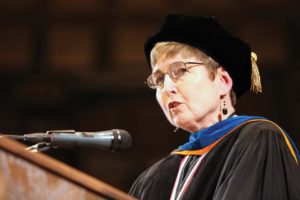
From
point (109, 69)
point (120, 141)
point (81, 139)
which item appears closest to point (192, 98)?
point (120, 141)

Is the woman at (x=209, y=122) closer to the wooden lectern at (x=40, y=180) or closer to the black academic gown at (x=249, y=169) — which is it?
the black academic gown at (x=249, y=169)

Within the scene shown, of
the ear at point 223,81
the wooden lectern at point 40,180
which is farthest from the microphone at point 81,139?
the wooden lectern at point 40,180

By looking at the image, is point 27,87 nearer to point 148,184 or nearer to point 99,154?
point 99,154

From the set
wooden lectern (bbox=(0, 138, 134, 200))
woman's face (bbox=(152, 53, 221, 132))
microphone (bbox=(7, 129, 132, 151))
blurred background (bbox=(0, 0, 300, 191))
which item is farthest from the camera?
blurred background (bbox=(0, 0, 300, 191))

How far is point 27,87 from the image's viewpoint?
4762mm

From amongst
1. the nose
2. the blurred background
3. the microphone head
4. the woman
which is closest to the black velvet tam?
the woman

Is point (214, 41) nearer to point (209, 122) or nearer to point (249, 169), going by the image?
point (209, 122)

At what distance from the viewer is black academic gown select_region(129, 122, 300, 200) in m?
1.66

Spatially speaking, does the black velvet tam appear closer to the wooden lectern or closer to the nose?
the nose

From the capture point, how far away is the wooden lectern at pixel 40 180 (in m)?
0.97

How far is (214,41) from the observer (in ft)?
6.77

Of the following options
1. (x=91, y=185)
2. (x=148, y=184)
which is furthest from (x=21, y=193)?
(x=148, y=184)

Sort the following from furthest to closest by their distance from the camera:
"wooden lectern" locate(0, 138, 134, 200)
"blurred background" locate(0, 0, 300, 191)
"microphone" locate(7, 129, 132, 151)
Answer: "blurred background" locate(0, 0, 300, 191)
"microphone" locate(7, 129, 132, 151)
"wooden lectern" locate(0, 138, 134, 200)

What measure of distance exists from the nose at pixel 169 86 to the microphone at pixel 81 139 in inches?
13.0
